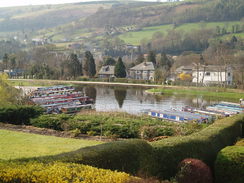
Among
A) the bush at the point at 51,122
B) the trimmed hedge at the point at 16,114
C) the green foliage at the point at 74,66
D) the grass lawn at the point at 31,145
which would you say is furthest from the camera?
the green foliage at the point at 74,66

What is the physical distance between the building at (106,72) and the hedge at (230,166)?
64354mm

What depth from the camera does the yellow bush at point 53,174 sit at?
666 centimetres

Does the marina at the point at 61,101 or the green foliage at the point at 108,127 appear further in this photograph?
the marina at the point at 61,101

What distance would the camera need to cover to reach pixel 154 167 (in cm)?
1086

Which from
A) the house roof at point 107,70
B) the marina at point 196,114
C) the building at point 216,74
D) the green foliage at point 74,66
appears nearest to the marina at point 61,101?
the marina at point 196,114

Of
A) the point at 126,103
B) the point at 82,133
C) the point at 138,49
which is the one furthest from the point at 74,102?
the point at 138,49

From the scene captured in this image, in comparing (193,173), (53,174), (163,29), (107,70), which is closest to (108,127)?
(193,173)

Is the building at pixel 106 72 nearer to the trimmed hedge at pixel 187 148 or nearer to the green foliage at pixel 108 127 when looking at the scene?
the green foliage at pixel 108 127

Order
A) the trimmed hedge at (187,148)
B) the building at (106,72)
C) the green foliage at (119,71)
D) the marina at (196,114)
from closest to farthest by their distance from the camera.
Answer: the trimmed hedge at (187,148)
the marina at (196,114)
the green foliage at (119,71)
the building at (106,72)

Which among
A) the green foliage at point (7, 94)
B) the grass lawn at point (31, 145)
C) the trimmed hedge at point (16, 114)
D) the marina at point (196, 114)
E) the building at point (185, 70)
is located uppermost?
the building at point (185, 70)

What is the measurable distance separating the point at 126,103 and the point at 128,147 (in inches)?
1265

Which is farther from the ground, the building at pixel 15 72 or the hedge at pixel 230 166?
the building at pixel 15 72

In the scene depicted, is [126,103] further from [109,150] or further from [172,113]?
[109,150]

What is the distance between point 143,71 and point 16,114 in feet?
183
